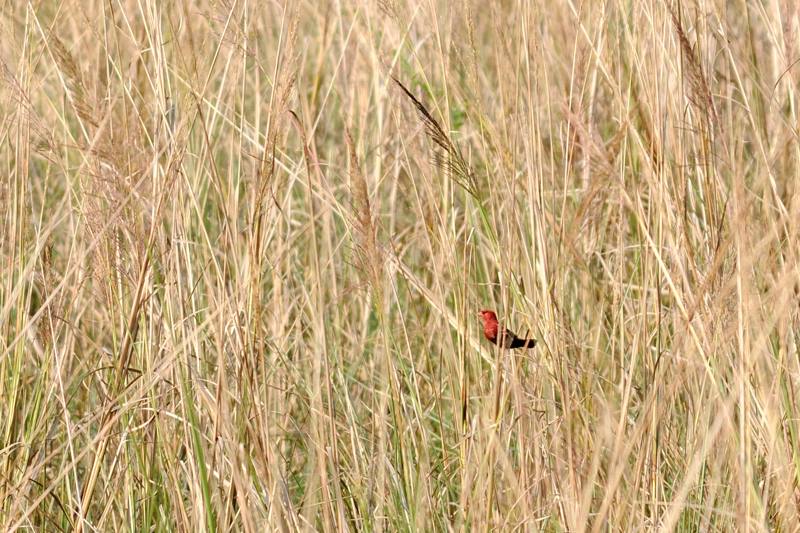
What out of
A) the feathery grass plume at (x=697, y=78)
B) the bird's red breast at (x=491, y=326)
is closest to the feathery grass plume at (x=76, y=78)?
the bird's red breast at (x=491, y=326)

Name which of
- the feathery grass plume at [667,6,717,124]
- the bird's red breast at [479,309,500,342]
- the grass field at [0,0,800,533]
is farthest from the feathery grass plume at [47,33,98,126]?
the feathery grass plume at [667,6,717,124]

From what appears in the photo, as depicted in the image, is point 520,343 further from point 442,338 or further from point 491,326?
point 442,338

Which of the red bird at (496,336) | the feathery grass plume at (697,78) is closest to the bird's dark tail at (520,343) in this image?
the red bird at (496,336)

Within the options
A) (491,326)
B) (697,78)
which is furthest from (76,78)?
(697,78)

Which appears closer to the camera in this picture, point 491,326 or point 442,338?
point 491,326

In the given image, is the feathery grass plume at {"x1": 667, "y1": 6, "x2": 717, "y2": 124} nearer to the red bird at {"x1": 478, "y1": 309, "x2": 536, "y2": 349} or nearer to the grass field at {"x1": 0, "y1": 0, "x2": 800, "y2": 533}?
the grass field at {"x1": 0, "y1": 0, "x2": 800, "y2": 533}

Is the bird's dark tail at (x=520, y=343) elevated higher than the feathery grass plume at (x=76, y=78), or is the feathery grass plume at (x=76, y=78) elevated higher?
the feathery grass plume at (x=76, y=78)

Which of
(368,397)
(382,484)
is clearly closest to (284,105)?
(382,484)

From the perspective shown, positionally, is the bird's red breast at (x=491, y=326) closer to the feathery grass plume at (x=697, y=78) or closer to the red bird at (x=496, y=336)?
the red bird at (x=496, y=336)

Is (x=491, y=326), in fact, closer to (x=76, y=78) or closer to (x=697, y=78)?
(x=697, y=78)

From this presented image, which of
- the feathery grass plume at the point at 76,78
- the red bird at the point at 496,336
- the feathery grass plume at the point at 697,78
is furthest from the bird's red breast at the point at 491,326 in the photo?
the feathery grass plume at the point at 76,78

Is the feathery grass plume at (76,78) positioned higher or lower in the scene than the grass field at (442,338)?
higher

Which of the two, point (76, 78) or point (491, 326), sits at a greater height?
point (76, 78)

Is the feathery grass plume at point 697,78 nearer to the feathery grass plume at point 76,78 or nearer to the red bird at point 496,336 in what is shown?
the red bird at point 496,336
